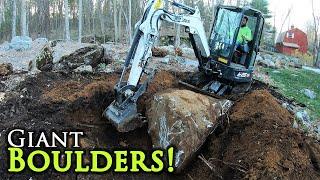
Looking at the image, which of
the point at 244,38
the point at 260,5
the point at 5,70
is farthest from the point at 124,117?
the point at 260,5

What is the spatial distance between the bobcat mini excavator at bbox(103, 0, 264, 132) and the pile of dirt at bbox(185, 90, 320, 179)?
4.34 ft

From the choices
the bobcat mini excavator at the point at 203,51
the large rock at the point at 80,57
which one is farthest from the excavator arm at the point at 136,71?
the large rock at the point at 80,57

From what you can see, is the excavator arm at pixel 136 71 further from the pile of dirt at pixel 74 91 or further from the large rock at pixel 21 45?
the large rock at pixel 21 45

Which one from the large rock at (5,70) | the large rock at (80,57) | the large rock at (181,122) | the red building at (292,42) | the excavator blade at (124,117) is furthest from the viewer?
the red building at (292,42)

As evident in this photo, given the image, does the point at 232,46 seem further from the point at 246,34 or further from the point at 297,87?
the point at 297,87

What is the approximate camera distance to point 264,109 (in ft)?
26.8

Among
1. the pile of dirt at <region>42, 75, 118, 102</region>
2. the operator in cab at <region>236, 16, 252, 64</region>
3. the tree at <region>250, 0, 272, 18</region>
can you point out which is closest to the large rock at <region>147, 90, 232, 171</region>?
the pile of dirt at <region>42, 75, 118, 102</region>

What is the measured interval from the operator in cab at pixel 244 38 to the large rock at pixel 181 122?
2.27m

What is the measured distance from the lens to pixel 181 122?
7453mm

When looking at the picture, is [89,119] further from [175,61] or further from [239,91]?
[175,61]

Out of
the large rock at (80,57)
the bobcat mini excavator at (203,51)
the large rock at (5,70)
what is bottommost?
the large rock at (5,70)

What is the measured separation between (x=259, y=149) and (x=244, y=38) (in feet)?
11.2

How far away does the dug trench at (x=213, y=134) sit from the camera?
678 cm

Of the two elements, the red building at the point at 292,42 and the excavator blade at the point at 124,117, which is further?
the red building at the point at 292,42
